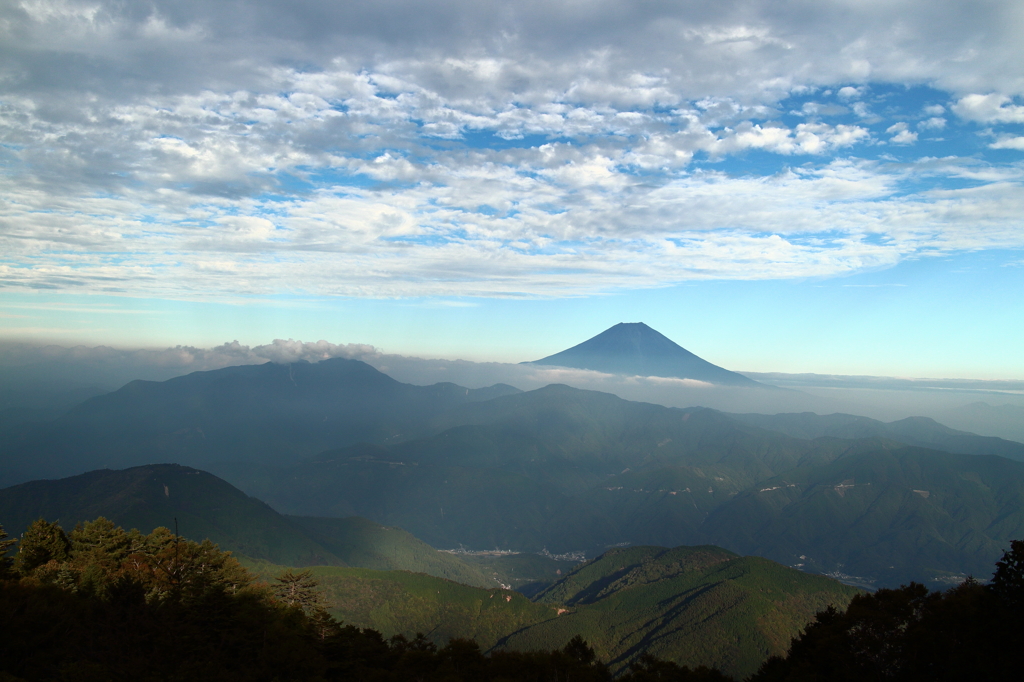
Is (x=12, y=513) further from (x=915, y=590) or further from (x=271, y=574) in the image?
(x=915, y=590)

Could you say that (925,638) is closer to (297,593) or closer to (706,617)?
(297,593)

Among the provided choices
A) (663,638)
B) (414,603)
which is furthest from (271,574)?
(663,638)

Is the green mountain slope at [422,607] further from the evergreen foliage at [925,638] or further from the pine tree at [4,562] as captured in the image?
the evergreen foliage at [925,638]

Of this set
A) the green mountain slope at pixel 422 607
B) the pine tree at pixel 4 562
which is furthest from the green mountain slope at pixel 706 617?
the pine tree at pixel 4 562

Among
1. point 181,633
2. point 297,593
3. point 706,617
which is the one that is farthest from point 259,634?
point 706,617

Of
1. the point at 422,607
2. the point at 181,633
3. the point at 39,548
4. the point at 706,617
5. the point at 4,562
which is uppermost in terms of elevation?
the point at 4,562
